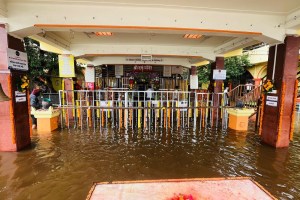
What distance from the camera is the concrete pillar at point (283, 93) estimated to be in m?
5.46

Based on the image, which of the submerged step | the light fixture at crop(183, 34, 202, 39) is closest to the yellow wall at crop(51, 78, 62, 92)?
the light fixture at crop(183, 34, 202, 39)

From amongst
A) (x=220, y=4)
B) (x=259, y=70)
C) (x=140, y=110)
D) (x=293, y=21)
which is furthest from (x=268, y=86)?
(x=259, y=70)

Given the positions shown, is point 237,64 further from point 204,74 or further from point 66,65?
point 66,65

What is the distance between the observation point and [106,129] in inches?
307

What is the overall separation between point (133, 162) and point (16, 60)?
4.45m

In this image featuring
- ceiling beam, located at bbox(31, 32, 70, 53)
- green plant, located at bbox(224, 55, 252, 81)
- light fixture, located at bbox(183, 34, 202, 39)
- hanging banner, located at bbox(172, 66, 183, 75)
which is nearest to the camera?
ceiling beam, located at bbox(31, 32, 70, 53)

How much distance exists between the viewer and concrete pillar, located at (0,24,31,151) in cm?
482

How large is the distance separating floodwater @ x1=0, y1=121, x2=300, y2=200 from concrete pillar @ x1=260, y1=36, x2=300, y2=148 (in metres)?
0.50

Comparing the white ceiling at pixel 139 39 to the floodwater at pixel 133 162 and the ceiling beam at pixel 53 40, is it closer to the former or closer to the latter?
the ceiling beam at pixel 53 40

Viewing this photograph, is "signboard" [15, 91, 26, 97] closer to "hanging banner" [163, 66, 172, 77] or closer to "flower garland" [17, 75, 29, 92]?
"flower garland" [17, 75, 29, 92]

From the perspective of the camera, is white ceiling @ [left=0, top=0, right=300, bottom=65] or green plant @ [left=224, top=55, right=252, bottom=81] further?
green plant @ [left=224, top=55, right=252, bottom=81]

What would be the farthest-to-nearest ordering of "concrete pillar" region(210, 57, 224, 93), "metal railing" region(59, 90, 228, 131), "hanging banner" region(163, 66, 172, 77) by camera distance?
1. "hanging banner" region(163, 66, 172, 77)
2. "concrete pillar" region(210, 57, 224, 93)
3. "metal railing" region(59, 90, 228, 131)

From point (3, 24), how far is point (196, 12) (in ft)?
17.2

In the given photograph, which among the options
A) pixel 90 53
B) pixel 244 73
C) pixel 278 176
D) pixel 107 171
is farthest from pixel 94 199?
pixel 244 73
